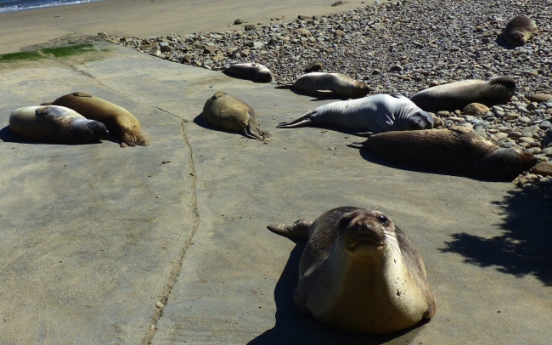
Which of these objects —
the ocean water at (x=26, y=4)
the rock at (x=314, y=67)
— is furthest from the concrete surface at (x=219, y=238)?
the ocean water at (x=26, y=4)

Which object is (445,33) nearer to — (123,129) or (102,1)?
(123,129)

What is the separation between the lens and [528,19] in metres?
14.4

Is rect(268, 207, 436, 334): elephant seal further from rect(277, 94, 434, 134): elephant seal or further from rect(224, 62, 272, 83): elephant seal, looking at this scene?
rect(224, 62, 272, 83): elephant seal

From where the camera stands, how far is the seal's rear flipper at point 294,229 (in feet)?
19.2

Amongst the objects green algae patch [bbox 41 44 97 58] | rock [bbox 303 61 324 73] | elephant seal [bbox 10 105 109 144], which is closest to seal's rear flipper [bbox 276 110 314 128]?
elephant seal [bbox 10 105 109 144]

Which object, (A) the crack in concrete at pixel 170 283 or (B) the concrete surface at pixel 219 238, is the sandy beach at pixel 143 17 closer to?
(B) the concrete surface at pixel 219 238

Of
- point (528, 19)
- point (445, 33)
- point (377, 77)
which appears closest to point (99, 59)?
point (377, 77)

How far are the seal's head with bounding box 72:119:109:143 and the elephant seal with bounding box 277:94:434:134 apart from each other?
252cm

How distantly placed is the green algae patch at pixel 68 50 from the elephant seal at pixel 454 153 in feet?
28.5

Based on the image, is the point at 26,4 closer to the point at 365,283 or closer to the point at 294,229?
the point at 294,229

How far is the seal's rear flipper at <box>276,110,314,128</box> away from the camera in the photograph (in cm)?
990

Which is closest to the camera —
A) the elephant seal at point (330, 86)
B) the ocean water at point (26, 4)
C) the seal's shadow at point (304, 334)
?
the seal's shadow at point (304, 334)

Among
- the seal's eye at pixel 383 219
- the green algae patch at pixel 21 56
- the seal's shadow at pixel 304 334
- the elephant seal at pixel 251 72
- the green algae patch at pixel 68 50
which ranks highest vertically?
the seal's eye at pixel 383 219

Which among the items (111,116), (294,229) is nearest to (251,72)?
(111,116)
